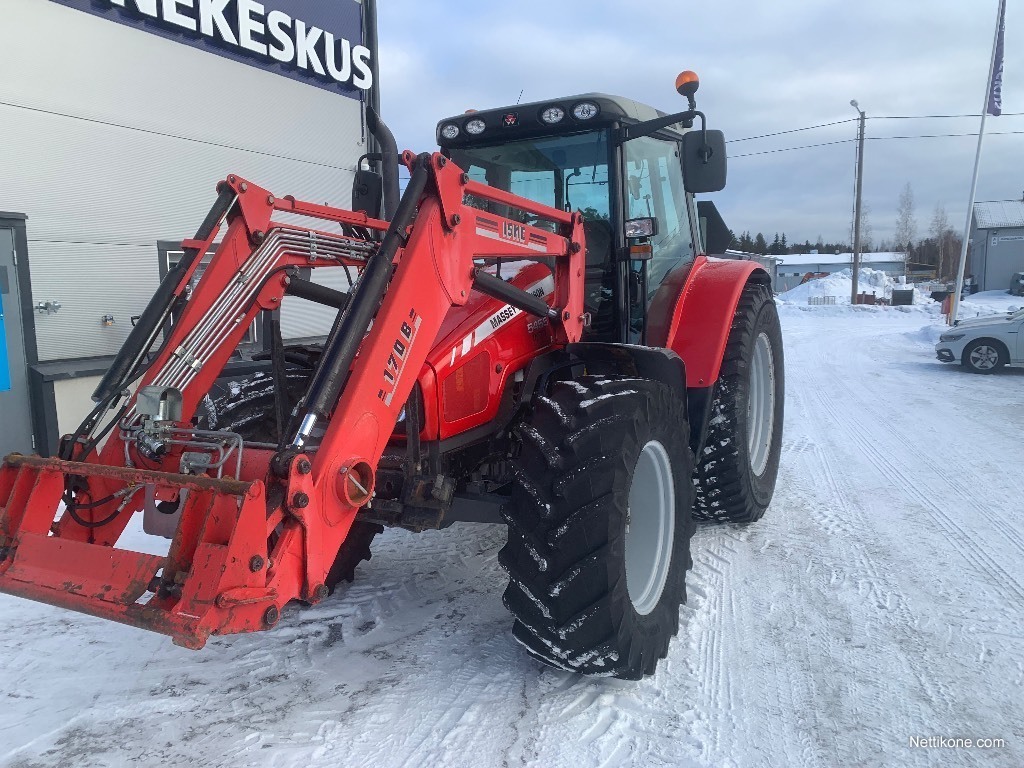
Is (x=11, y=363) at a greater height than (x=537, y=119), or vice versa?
(x=537, y=119)

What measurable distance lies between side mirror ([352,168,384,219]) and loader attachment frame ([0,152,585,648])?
93cm

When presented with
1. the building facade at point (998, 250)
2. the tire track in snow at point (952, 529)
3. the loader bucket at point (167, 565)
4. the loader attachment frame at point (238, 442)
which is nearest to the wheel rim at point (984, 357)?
the tire track in snow at point (952, 529)

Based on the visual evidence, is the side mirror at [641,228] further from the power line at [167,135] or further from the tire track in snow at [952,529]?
the power line at [167,135]

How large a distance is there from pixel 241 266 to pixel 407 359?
1023 mm

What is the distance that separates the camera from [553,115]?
3850mm

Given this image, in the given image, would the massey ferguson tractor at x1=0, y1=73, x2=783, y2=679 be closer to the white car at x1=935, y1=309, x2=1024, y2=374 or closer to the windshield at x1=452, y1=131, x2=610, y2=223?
the windshield at x1=452, y1=131, x2=610, y2=223

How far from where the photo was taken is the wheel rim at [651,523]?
3.21 metres

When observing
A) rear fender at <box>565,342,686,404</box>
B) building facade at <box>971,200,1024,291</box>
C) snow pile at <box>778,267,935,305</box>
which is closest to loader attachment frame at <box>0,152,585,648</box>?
rear fender at <box>565,342,686,404</box>

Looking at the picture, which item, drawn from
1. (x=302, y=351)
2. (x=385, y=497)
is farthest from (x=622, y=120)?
(x=385, y=497)

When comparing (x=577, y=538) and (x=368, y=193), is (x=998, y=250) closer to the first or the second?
(x=368, y=193)

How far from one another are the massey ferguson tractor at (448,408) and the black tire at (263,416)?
0.01 m

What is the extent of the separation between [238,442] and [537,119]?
95.6 inches

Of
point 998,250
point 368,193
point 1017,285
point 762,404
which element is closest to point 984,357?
point 762,404

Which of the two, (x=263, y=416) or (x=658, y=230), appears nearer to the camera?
(x=263, y=416)
